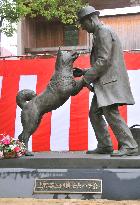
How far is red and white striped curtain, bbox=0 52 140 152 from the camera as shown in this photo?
31.4 ft

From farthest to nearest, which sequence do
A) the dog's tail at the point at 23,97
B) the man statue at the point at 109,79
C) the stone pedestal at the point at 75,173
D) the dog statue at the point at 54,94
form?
the dog's tail at the point at 23,97, the dog statue at the point at 54,94, the man statue at the point at 109,79, the stone pedestal at the point at 75,173

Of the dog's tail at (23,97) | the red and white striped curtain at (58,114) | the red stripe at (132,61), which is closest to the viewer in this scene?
the dog's tail at (23,97)

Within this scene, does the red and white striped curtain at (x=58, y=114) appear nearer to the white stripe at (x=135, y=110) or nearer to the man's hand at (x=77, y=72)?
the white stripe at (x=135, y=110)

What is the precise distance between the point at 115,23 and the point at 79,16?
6900 millimetres

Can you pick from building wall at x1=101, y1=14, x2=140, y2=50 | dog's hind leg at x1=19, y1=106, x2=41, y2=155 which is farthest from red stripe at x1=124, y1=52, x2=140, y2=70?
dog's hind leg at x1=19, y1=106, x2=41, y2=155

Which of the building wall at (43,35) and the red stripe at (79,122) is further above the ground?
the building wall at (43,35)

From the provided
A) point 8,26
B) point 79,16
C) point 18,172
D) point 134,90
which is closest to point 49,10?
point 8,26

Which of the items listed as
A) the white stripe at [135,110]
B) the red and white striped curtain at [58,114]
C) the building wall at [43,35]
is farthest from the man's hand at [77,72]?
the building wall at [43,35]

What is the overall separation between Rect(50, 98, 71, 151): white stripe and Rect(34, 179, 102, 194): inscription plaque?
4.56 metres

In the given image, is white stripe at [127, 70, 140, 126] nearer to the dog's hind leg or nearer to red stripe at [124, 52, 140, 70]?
red stripe at [124, 52, 140, 70]

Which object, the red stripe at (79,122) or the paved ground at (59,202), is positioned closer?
the paved ground at (59,202)

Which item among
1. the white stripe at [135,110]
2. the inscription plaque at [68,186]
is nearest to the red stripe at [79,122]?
the white stripe at [135,110]

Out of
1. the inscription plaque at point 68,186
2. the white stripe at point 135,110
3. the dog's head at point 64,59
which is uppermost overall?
the dog's head at point 64,59

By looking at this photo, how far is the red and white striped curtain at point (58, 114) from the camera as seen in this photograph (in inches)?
376
